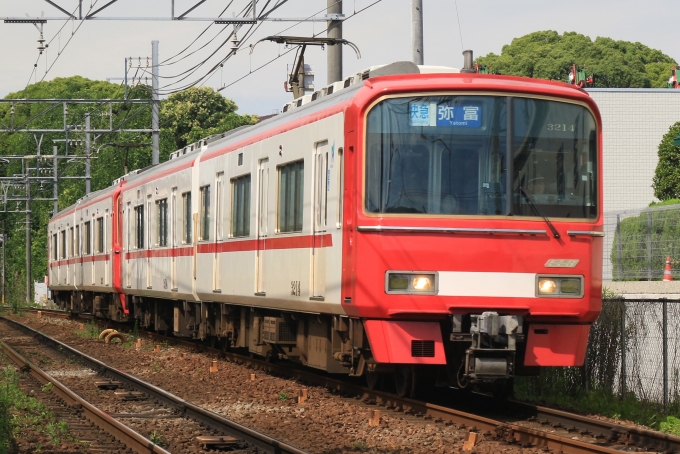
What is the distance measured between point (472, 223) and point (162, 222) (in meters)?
11.0

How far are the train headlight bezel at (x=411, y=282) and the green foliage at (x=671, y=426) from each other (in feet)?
7.37

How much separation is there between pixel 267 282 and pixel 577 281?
168 inches

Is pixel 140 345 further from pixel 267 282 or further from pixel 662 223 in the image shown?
pixel 662 223

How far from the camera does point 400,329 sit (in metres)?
9.98

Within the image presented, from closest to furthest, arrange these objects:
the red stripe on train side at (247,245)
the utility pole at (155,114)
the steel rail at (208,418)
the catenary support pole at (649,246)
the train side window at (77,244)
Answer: the steel rail at (208,418)
the red stripe on train side at (247,245)
the catenary support pole at (649,246)
the utility pole at (155,114)
the train side window at (77,244)

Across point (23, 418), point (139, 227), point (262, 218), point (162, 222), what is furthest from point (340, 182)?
point (139, 227)

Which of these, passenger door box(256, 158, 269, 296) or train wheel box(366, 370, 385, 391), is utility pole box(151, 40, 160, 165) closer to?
passenger door box(256, 158, 269, 296)

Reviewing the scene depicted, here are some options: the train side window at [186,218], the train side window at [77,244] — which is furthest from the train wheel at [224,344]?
the train side window at [77,244]

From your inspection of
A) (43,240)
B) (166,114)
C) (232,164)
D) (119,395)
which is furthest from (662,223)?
(166,114)

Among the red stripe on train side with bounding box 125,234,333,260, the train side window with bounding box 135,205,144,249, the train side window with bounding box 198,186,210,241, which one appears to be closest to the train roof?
the train side window with bounding box 198,186,210,241

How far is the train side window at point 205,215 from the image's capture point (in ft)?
54.5

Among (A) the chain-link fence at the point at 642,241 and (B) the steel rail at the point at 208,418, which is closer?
(B) the steel rail at the point at 208,418

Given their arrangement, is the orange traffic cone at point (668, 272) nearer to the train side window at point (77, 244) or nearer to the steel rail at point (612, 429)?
the steel rail at point (612, 429)

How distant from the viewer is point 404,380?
1121cm
